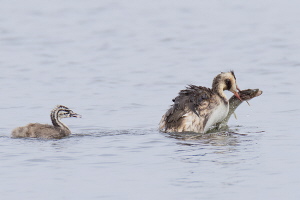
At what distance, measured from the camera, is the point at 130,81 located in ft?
67.0

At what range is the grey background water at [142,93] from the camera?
11.3m

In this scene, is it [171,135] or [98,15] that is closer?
[171,135]

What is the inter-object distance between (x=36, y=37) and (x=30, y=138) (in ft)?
45.7

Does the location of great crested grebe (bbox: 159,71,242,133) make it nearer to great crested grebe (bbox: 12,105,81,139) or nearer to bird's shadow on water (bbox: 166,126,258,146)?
bird's shadow on water (bbox: 166,126,258,146)

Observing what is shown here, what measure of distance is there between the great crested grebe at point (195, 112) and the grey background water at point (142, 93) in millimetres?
336

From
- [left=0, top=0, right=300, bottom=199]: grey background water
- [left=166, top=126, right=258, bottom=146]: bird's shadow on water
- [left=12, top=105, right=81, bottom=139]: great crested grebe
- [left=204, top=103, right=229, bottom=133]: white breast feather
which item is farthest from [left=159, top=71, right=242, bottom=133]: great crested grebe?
[left=12, top=105, right=81, bottom=139]: great crested grebe

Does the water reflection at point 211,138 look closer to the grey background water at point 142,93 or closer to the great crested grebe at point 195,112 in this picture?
the grey background water at point 142,93

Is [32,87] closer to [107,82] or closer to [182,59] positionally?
[107,82]

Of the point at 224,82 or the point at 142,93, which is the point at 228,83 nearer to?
the point at 224,82

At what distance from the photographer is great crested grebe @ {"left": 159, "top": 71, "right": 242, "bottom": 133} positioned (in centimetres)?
1495

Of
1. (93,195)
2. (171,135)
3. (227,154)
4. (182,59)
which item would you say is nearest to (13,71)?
(182,59)

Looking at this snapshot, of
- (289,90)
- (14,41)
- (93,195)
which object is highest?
(14,41)

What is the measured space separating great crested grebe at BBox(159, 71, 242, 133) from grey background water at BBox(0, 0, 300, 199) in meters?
0.34

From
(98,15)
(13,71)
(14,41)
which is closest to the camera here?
(13,71)
